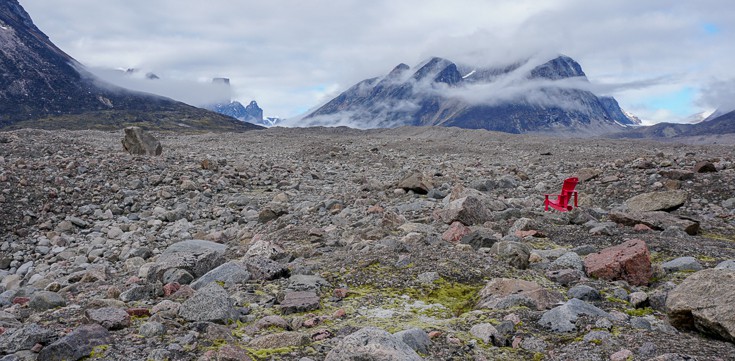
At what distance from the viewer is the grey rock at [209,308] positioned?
4.86 meters

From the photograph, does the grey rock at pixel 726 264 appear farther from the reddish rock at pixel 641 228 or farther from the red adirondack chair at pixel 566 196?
the red adirondack chair at pixel 566 196

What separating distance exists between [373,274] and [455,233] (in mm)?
2415

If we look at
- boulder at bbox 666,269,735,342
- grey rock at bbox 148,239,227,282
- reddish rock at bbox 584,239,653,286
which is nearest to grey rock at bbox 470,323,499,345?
boulder at bbox 666,269,735,342

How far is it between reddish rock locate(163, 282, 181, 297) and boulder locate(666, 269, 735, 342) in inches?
208

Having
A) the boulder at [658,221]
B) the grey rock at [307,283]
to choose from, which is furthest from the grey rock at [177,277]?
the boulder at [658,221]

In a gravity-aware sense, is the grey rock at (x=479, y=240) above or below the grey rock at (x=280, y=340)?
above

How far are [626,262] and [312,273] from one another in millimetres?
3976

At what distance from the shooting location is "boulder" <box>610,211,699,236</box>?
9.16 meters

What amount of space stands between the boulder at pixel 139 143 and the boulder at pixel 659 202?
71.7ft

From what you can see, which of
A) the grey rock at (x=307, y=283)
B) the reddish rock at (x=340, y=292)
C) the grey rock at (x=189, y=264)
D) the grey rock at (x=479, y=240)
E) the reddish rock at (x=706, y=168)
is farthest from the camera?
the reddish rock at (x=706, y=168)

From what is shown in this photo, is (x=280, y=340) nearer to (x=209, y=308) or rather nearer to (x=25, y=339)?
(x=209, y=308)

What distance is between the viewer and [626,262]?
20.2 feet

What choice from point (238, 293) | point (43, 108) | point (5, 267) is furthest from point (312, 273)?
point (43, 108)

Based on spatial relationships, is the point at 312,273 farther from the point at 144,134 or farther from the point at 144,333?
the point at 144,134
